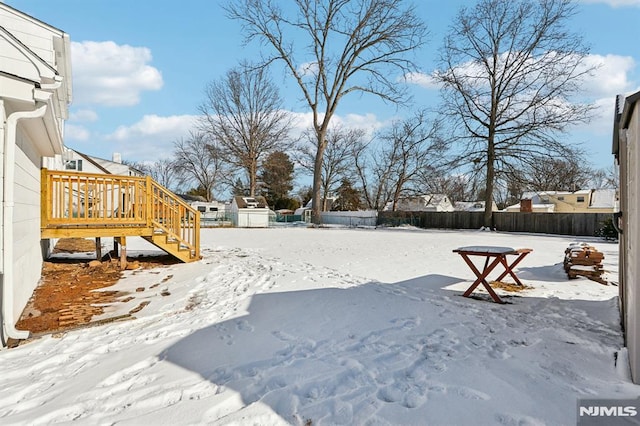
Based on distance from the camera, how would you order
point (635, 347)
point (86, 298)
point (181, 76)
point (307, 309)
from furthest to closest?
point (181, 76), point (86, 298), point (307, 309), point (635, 347)

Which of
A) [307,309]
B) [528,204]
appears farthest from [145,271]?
[528,204]

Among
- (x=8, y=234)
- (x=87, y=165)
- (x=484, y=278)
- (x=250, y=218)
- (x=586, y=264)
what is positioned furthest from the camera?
(x=250, y=218)

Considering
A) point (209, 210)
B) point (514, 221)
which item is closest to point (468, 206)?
point (514, 221)

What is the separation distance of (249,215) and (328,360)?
79.6 feet

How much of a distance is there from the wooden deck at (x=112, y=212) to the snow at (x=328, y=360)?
231cm

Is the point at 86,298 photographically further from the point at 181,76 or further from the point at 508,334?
the point at 181,76

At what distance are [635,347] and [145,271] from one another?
23.0 feet

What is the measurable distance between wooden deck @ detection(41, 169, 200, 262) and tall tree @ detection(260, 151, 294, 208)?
2439 centimetres

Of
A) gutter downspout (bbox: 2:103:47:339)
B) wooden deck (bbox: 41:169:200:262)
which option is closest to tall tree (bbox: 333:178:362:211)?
wooden deck (bbox: 41:169:200:262)

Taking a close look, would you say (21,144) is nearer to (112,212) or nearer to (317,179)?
(112,212)

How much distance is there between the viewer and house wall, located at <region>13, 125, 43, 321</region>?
13.4 ft

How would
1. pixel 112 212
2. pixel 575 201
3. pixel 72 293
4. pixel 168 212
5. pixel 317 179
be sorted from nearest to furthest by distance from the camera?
pixel 72 293, pixel 112 212, pixel 168 212, pixel 317 179, pixel 575 201

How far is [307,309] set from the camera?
4.30 m

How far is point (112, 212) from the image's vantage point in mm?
7020
